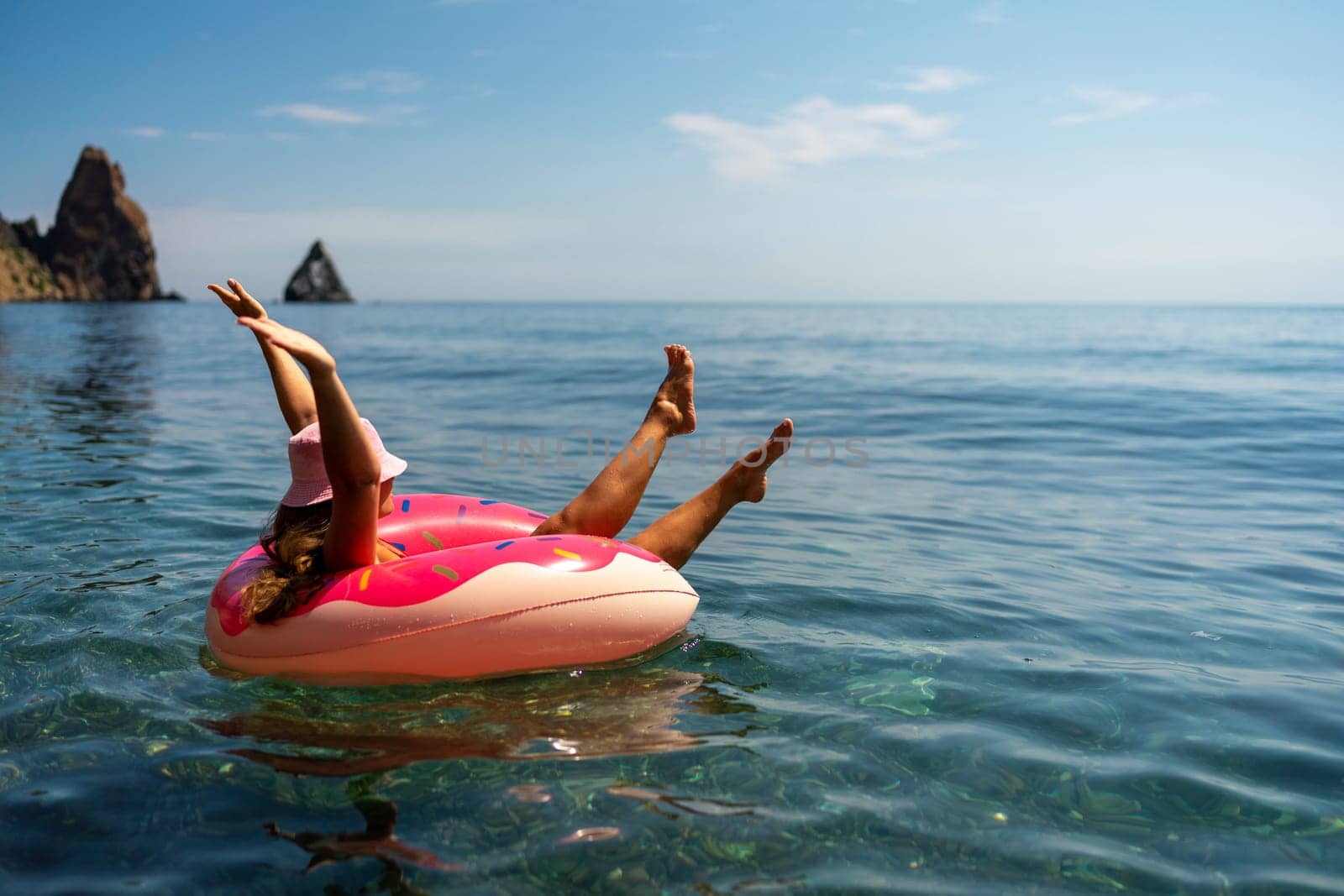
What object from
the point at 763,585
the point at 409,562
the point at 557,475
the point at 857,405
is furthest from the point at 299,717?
the point at 857,405

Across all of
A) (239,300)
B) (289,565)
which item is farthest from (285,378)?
(289,565)

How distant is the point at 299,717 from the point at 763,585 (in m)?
2.44

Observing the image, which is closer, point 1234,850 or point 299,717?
point 1234,850

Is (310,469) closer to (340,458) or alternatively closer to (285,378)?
(340,458)

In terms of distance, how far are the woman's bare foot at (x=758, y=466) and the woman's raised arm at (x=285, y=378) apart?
187 centimetres

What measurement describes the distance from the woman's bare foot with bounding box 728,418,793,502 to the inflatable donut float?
72cm

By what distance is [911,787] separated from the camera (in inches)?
117

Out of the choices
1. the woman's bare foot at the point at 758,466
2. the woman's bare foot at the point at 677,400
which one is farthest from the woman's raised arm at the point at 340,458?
the woman's bare foot at the point at 758,466

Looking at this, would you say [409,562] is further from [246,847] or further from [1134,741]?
[1134,741]

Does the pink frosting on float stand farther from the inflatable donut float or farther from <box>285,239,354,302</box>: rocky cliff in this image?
<box>285,239,354,302</box>: rocky cliff

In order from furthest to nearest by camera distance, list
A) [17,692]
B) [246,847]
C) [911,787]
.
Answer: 1. [17,692]
2. [911,787]
3. [246,847]

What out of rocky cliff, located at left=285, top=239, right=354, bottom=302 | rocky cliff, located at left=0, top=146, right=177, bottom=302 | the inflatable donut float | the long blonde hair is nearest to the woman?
the long blonde hair

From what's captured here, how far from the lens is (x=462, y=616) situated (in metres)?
3.60

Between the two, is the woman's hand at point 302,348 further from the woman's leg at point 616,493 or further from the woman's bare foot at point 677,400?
the woman's bare foot at point 677,400
